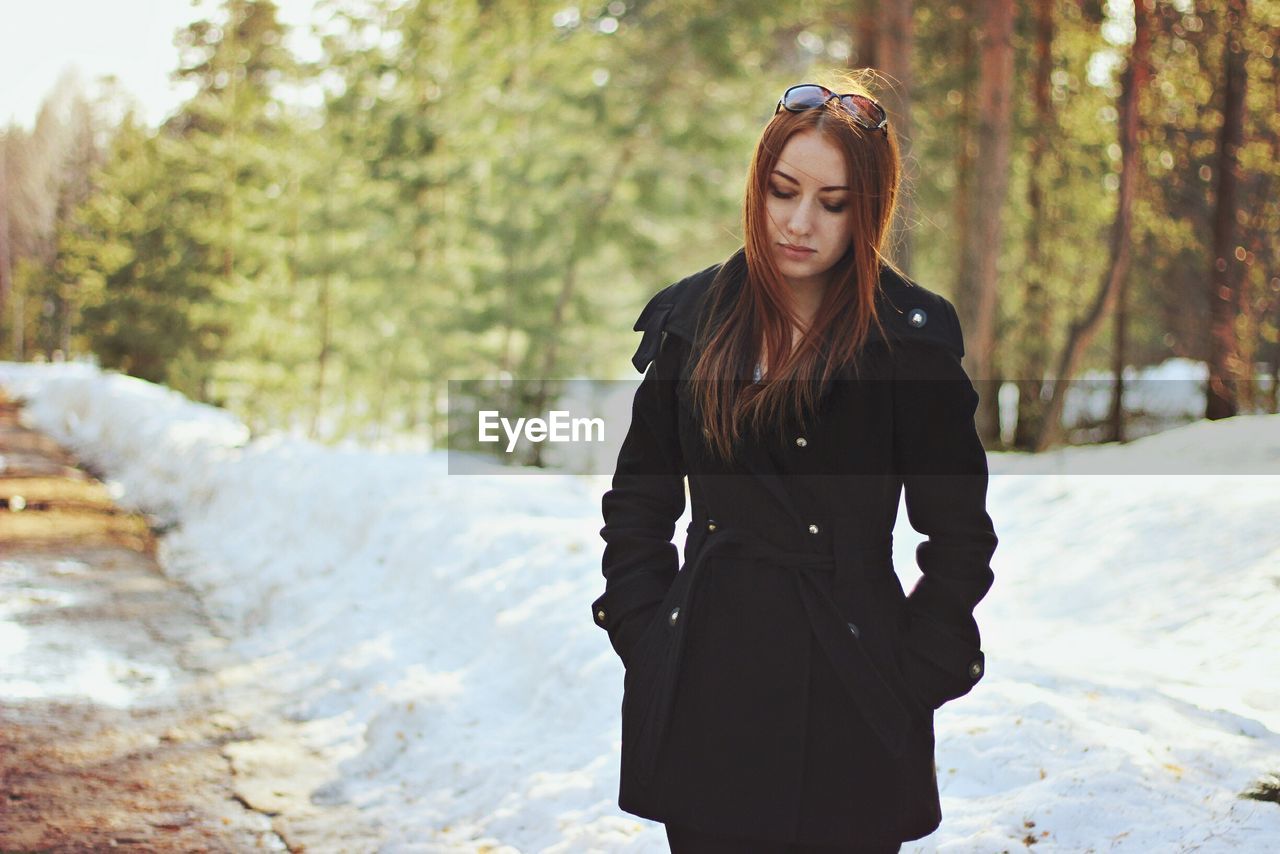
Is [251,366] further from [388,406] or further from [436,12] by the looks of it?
[436,12]

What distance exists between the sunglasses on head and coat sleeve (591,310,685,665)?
507 millimetres

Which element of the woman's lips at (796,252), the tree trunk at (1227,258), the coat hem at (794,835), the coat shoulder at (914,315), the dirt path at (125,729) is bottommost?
the dirt path at (125,729)

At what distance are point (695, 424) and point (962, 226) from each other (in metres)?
17.4

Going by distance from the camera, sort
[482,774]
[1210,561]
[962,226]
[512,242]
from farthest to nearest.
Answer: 1. [962,226]
2. [512,242]
3. [1210,561]
4. [482,774]

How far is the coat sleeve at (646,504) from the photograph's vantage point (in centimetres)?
231

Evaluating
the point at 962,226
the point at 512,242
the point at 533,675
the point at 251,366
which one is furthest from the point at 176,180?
the point at 533,675

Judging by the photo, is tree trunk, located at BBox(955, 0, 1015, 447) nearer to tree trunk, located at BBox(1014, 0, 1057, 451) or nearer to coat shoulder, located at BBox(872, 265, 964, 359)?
tree trunk, located at BBox(1014, 0, 1057, 451)

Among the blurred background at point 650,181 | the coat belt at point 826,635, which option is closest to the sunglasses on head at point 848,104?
the coat belt at point 826,635

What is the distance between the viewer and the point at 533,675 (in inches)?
251

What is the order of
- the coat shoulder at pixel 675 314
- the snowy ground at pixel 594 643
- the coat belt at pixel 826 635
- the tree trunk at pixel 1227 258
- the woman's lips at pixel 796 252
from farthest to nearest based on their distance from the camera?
the tree trunk at pixel 1227 258 → the snowy ground at pixel 594 643 → the coat shoulder at pixel 675 314 → the woman's lips at pixel 796 252 → the coat belt at pixel 826 635

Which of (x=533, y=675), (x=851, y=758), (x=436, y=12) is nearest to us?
(x=851, y=758)

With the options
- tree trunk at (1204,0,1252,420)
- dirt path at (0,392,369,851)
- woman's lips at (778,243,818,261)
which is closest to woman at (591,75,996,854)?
woman's lips at (778,243,818,261)

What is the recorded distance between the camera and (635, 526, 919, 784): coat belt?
2004 mm

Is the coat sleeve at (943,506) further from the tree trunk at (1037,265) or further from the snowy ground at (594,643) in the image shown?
the tree trunk at (1037,265)
